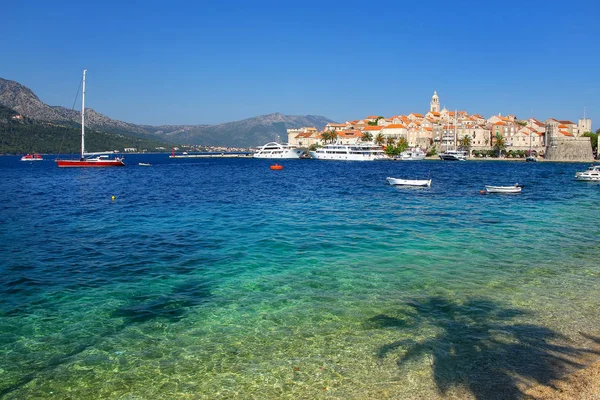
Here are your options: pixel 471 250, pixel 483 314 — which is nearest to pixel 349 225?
pixel 471 250

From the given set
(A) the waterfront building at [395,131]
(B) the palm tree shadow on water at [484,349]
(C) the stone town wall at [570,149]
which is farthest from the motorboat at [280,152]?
(B) the palm tree shadow on water at [484,349]

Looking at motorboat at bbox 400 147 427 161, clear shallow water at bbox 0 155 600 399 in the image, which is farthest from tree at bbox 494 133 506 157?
clear shallow water at bbox 0 155 600 399

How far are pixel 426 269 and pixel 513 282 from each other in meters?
2.61

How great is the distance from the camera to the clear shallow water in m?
7.49

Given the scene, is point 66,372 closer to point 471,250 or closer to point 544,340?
point 544,340

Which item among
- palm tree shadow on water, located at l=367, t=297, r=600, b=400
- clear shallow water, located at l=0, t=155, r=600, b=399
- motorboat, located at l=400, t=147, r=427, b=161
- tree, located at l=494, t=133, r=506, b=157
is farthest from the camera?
tree, located at l=494, t=133, r=506, b=157

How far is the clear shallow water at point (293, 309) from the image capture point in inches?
295

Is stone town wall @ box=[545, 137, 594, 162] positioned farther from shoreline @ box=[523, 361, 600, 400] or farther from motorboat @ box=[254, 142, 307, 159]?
shoreline @ box=[523, 361, 600, 400]

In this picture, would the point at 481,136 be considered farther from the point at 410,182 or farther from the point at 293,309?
the point at 293,309

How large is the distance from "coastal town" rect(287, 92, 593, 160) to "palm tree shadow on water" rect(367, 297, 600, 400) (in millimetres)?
136756

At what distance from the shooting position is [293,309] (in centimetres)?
1083

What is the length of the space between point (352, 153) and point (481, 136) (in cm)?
5273

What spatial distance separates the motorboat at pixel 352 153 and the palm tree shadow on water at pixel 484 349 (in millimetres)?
122802

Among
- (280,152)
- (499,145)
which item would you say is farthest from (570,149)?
(280,152)
